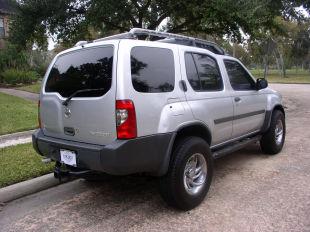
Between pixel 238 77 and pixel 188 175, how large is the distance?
209 centimetres

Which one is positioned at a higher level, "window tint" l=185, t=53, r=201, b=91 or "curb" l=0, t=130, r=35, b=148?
"window tint" l=185, t=53, r=201, b=91

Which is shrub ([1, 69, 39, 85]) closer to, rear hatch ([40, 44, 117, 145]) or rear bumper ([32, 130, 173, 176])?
rear hatch ([40, 44, 117, 145])

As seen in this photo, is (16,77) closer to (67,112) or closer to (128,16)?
(128,16)

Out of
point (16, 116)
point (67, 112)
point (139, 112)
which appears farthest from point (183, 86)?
point (16, 116)

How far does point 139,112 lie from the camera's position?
3.79 m

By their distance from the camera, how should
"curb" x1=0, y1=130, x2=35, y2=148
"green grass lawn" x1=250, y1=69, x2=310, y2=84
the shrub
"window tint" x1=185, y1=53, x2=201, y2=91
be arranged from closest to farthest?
"window tint" x1=185, y1=53, x2=201, y2=91 < "curb" x1=0, y1=130, x2=35, y2=148 < the shrub < "green grass lawn" x1=250, y1=69, x2=310, y2=84

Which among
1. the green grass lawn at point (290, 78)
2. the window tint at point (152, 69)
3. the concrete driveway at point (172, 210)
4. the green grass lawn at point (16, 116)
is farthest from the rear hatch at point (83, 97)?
the green grass lawn at point (290, 78)

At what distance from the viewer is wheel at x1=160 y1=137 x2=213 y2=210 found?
4.11 meters

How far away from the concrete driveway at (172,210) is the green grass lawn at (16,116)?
417 cm

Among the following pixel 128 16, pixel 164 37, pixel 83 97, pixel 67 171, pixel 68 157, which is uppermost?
pixel 128 16

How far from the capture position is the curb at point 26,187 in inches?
193

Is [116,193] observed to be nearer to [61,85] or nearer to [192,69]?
[61,85]

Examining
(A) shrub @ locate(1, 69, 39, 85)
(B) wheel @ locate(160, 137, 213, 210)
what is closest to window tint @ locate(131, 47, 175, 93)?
(B) wheel @ locate(160, 137, 213, 210)

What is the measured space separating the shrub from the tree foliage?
7721 millimetres
